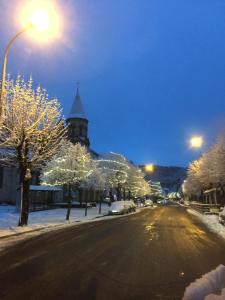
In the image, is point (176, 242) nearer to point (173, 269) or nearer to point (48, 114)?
point (173, 269)

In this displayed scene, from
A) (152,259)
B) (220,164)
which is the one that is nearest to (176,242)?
(152,259)

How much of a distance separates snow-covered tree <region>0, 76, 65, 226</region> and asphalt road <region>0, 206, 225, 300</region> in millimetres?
8507

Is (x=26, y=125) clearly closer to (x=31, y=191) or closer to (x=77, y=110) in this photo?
(x=31, y=191)

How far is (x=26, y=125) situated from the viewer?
2420 centimetres

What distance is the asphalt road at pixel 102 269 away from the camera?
7953 mm

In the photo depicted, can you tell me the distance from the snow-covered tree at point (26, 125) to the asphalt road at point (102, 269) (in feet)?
27.9

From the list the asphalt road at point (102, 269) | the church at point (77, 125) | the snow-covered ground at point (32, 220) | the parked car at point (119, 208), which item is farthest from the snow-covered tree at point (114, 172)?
the asphalt road at point (102, 269)

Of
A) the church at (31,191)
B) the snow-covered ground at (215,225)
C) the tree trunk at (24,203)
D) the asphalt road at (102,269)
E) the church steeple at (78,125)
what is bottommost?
the asphalt road at (102,269)

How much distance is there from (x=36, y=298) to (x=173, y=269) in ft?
15.3

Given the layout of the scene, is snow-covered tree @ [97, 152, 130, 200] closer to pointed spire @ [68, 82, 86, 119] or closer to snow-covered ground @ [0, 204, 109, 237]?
pointed spire @ [68, 82, 86, 119]

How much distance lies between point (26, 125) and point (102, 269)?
15238 millimetres

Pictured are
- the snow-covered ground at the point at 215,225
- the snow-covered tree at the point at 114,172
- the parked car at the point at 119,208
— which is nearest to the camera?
the snow-covered ground at the point at 215,225

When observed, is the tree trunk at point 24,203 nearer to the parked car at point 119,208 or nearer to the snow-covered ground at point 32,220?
the snow-covered ground at point 32,220

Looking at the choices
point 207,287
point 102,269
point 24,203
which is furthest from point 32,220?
Answer: point 207,287
